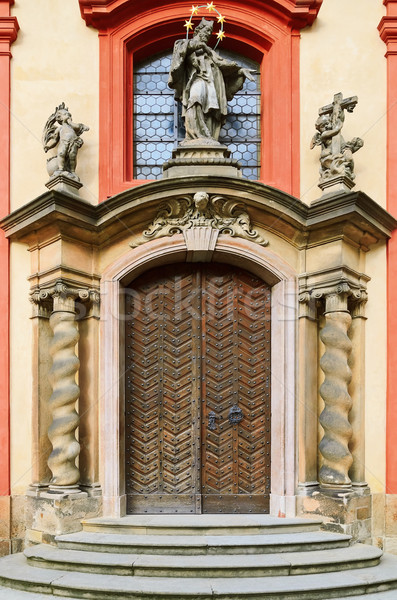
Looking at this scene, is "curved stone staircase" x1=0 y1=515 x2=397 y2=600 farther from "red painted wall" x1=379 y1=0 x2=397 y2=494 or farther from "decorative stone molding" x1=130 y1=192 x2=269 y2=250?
"decorative stone molding" x1=130 y1=192 x2=269 y2=250

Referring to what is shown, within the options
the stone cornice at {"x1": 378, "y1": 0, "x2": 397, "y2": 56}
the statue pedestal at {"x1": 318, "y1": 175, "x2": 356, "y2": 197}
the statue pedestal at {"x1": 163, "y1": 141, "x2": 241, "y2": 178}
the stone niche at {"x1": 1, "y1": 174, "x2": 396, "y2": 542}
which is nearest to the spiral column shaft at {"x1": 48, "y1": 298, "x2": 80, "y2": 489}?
the stone niche at {"x1": 1, "y1": 174, "x2": 396, "y2": 542}

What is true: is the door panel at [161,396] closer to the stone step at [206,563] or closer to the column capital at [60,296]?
the column capital at [60,296]

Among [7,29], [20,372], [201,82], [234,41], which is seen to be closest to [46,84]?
[7,29]

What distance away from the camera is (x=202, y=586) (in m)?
6.27

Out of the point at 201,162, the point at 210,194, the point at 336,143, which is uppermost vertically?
the point at 336,143

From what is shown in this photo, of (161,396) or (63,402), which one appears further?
(161,396)

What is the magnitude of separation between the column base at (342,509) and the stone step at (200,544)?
213 millimetres

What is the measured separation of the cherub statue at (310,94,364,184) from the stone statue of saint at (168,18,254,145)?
1034 millimetres

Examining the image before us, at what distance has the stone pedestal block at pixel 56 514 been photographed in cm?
736

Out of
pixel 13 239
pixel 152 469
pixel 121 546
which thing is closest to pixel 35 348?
pixel 13 239

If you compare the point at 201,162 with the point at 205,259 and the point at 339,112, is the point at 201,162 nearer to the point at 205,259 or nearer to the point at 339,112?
the point at 205,259

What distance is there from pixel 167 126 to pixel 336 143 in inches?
83.3

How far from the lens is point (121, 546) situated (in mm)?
6941

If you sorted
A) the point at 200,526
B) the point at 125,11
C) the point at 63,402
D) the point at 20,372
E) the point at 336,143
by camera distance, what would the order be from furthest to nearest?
the point at 125,11
the point at 20,372
the point at 336,143
the point at 63,402
the point at 200,526
